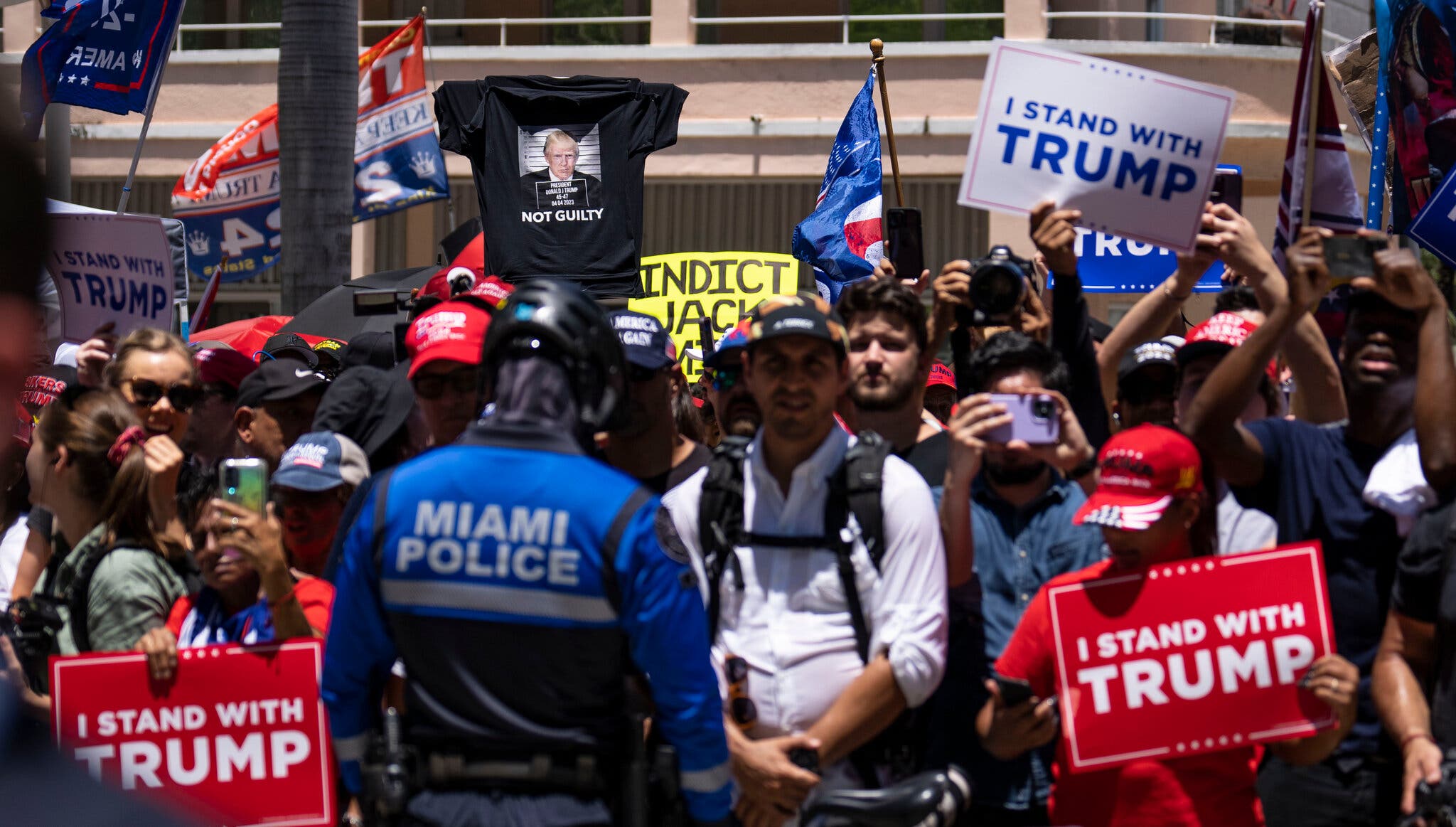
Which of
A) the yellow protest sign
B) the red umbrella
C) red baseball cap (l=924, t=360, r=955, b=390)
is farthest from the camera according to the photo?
the red umbrella

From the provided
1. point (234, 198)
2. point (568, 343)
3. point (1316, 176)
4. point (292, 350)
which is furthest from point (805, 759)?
point (234, 198)

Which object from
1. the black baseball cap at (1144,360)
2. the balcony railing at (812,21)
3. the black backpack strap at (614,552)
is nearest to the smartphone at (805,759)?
the black backpack strap at (614,552)

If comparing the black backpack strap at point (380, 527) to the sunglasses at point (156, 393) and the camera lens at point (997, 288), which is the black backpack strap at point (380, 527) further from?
the sunglasses at point (156, 393)

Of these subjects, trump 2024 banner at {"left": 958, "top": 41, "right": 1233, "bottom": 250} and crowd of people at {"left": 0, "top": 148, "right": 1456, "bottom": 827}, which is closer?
crowd of people at {"left": 0, "top": 148, "right": 1456, "bottom": 827}

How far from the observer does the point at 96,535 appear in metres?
4.67

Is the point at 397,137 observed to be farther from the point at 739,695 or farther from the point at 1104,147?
the point at 739,695

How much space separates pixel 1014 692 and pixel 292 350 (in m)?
4.64

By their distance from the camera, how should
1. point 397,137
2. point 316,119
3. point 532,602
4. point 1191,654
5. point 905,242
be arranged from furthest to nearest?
point 397,137, point 316,119, point 905,242, point 1191,654, point 532,602

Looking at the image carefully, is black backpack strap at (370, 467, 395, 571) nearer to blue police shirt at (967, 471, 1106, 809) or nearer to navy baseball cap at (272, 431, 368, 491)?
navy baseball cap at (272, 431, 368, 491)

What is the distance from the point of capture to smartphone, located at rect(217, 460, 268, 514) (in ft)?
13.0

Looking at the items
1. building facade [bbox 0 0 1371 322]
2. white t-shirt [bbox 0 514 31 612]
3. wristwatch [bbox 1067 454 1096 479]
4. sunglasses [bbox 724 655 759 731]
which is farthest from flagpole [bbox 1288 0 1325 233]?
building facade [bbox 0 0 1371 322]

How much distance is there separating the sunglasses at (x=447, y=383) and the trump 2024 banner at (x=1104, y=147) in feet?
5.01

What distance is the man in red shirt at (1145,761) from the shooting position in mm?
3713

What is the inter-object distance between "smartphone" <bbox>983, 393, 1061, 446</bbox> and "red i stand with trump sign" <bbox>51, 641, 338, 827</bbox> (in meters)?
1.81
